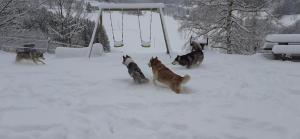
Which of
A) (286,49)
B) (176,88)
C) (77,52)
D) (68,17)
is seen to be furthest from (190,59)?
(68,17)

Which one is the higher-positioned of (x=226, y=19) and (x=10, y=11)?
(x=10, y=11)

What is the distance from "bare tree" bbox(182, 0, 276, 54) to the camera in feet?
58.4

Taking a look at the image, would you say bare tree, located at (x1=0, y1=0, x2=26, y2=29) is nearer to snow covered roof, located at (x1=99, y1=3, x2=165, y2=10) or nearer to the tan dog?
snow covered roof, located at (x1=99, y1=3, x2=165, y2=10)

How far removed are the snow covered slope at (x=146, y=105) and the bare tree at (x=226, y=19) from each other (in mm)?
9793

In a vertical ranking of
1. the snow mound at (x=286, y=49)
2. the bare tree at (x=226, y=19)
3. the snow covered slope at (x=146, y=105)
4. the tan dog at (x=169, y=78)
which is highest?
the bare tree at (x=226, y=19)

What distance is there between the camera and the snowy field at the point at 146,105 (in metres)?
4.43

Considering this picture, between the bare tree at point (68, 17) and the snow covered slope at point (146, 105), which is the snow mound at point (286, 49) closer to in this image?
the snow covered slope at point (146, 105)

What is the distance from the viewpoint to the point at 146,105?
5.49 metres

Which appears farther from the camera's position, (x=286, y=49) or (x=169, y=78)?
(x=286, y=49)

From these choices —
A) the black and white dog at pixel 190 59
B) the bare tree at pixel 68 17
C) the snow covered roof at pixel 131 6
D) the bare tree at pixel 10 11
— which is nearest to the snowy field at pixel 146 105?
the black and white dog at pixel 190 59

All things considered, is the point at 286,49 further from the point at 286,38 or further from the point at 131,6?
the point at 131,6

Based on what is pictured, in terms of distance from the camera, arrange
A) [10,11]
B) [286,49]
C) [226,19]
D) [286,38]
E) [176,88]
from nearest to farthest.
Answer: [176,88]
[286,49]
[286,38]
[226,19]
[10,11]

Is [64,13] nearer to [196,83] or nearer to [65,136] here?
[196,83]

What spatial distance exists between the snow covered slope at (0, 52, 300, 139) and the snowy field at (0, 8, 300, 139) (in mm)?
13
